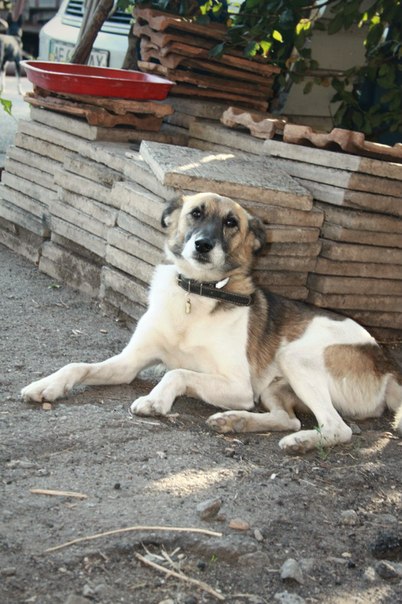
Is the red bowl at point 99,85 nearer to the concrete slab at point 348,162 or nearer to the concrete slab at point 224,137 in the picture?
the concrete slab at point 224,137

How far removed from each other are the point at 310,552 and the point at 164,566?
2.08 ft

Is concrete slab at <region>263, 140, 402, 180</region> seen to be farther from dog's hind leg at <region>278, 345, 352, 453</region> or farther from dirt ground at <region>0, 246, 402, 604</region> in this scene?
dirt ground at <region>0, 246, 402, 604</region>

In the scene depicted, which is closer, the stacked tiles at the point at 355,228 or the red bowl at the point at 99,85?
the stacked tiles at the point at 355,228

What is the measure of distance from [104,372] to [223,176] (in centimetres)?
157

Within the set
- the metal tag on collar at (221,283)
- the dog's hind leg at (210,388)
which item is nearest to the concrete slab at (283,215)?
the metal tag on collar at (221,283)

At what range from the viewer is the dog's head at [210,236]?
4.64 m

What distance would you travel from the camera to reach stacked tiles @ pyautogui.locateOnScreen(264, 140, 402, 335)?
582cm

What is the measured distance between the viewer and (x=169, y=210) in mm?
5051

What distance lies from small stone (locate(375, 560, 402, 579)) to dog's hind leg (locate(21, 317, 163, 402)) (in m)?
1.93

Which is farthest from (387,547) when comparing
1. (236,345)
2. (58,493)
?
(236,345)

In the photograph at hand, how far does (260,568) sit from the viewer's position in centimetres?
311

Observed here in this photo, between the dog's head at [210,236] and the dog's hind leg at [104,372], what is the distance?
1.56 feet

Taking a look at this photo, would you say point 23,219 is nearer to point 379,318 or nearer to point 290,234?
point 290,234

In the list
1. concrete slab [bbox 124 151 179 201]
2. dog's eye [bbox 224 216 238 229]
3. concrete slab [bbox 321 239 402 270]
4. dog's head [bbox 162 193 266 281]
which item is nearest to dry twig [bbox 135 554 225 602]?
dog's head [bbox 162 193 266 281]
